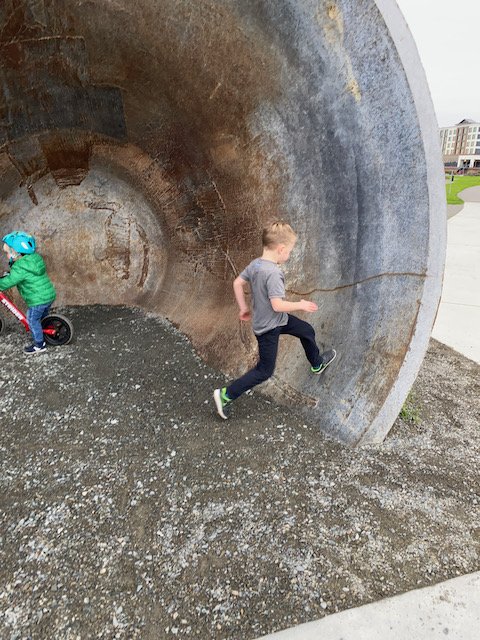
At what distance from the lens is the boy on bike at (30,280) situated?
4.15 m

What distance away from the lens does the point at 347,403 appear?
301 cm

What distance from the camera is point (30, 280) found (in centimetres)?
422

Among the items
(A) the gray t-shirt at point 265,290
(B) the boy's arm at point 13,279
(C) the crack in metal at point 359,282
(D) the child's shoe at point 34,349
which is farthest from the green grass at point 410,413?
(B) the boy's arm at point 13,279

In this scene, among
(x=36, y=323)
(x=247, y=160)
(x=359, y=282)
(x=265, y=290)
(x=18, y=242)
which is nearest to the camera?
(x=265, y=290)

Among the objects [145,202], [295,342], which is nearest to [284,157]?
[295,342]

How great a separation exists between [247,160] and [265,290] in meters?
1.41

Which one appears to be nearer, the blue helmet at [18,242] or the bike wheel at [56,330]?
the blue helmet at [18,242]

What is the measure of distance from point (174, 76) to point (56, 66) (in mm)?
1121

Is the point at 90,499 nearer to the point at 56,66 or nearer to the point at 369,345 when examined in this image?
the point at 369,345

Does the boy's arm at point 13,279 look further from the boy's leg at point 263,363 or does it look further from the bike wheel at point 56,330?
the boy's leg at point 263,363

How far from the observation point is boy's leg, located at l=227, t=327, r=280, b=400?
2.94m

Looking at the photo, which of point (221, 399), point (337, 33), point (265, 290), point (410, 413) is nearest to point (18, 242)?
point (221, 399)

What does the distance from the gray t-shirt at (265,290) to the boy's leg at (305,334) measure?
3.9 inches

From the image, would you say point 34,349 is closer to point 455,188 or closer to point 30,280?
point 30,280
